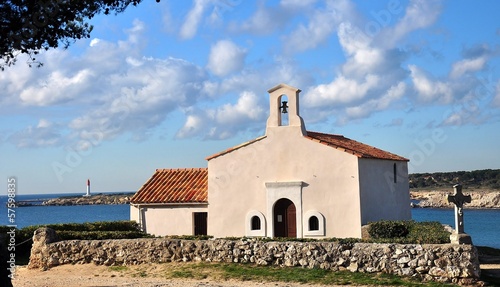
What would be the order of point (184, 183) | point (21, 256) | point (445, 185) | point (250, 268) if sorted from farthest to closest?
point (445, 185), point (184, 183), point (21, 256), point (250, 268)

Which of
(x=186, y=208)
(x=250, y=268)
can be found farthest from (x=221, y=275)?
(x=186, y=208)

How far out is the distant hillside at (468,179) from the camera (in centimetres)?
11694

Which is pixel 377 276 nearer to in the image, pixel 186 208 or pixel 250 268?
pixel 250 268

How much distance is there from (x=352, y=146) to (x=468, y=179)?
97.1m

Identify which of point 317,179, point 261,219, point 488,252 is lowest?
point 488,252

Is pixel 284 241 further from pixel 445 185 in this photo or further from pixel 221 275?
pixel 445 185

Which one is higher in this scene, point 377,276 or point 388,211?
point 388,211

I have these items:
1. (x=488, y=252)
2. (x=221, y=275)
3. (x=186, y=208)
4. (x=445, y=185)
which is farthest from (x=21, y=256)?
(x=445, y=185)

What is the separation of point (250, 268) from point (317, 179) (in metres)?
8.69

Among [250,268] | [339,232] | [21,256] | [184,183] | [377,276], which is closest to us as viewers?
[377,276]

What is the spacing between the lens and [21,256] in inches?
1093

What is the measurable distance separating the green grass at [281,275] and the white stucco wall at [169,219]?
29.9 feet

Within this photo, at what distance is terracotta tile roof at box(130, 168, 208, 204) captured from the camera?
95.8 ft

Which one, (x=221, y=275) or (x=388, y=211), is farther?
(x=388, y=211)
